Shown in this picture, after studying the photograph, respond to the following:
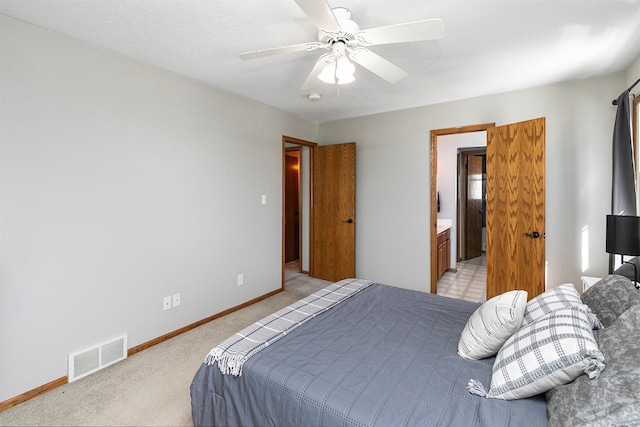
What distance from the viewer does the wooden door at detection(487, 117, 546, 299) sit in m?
2.78

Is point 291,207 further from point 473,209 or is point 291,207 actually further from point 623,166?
point 623,166

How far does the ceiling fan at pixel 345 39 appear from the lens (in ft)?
4.60

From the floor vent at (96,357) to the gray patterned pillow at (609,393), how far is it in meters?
2.79

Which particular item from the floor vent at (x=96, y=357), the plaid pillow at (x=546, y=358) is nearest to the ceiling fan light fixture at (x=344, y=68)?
the plaid pillow at (x=546, y=358)

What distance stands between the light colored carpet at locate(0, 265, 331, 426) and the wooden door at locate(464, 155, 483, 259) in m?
5.16

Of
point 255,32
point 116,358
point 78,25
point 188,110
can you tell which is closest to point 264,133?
point 188,110

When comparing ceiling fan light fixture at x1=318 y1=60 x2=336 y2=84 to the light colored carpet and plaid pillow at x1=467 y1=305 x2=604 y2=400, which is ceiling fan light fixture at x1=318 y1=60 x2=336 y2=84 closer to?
plaid pillow at x1=467 y1=305 x2=604 y2=400

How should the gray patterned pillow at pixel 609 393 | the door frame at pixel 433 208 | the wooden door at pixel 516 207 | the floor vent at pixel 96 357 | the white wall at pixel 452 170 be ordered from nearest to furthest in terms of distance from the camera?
the gray patterned pillow at pixel 609 393, the floor vent at pixel 96 357, the wooden door at pixel 516 207, the door frame at pixel 433 208, the white wall at pixel 452 170

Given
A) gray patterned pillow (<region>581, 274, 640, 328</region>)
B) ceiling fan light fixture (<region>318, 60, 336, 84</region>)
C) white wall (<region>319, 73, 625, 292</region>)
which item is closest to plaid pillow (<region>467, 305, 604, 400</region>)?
gray patterned pillow (<region>581, 274, 640, 328</region>)

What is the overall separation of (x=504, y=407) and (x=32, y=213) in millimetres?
2826

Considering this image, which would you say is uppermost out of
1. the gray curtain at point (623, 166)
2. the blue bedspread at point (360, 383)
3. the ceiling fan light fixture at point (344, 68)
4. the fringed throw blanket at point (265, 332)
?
the ceiling fan light fixture at point (344, 68)

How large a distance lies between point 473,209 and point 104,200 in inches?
243

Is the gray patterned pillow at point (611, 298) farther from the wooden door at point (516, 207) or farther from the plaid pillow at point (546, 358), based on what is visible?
the wooden door at point (516, 207)

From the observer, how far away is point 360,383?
4.13 feet
